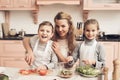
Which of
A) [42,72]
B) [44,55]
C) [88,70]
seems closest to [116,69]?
[88,70]

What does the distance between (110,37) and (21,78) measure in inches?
85.0

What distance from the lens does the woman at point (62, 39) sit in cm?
195

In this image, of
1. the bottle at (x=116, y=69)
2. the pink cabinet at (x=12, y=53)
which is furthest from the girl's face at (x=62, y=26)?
the pink cabinet at (x=12, y=53)

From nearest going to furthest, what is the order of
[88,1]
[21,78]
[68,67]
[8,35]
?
[21,78], [68,67], [88,1], [8,35]

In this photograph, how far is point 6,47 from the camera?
355 cm

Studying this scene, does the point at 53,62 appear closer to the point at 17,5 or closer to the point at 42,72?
the point at 42,72

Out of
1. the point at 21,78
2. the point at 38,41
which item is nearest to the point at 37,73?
the point at 21,78

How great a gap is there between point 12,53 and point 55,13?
3.12ft

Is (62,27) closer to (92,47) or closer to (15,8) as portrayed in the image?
(92,47)

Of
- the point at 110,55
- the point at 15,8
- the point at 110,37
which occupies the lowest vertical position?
the point at 110,55

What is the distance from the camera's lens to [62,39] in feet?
6.77

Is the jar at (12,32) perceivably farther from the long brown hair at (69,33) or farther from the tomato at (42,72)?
the tomato at (42,72)

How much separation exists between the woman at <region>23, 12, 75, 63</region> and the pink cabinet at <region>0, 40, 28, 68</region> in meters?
1.48

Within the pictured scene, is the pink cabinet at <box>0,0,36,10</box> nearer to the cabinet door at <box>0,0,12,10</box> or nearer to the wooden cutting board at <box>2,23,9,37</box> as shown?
the cabinet door at <box>0,0,12,10</box>
